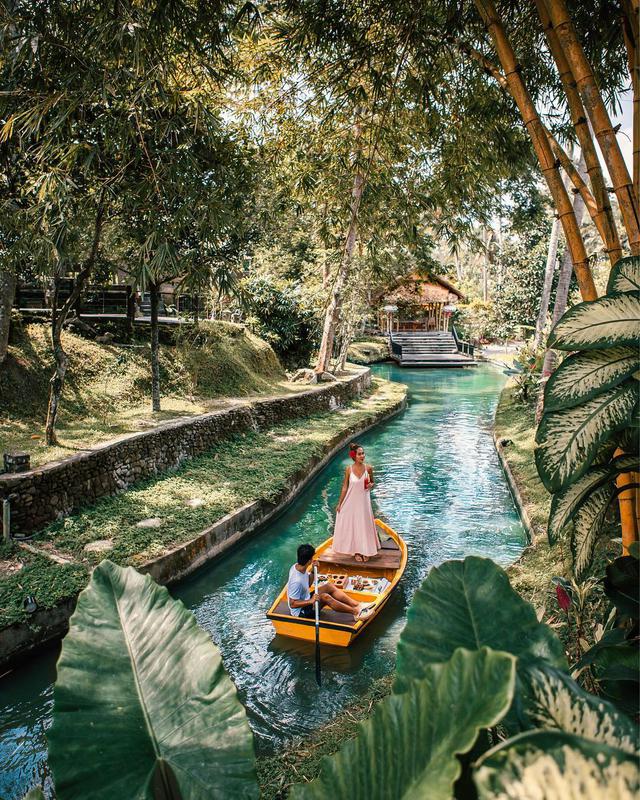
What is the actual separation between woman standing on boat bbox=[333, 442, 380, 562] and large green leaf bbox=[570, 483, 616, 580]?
5.13 meters

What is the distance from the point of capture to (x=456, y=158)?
6.32 meters

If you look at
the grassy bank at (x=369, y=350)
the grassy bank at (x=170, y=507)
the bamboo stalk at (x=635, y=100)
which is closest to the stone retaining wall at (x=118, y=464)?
the grassy bank at (x=170, y=507)

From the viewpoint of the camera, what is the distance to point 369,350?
31703mm

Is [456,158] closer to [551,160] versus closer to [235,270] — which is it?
[235,270]

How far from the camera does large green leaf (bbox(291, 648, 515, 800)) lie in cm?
60

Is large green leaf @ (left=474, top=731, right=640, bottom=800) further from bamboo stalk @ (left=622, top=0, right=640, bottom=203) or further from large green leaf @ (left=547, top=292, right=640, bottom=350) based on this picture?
bamboo stalk @ (left=622, top=0, right=640, bottom=203)

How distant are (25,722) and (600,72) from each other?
6833mm

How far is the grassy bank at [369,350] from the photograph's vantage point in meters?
30.1

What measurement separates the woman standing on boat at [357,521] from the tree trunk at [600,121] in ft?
17.8

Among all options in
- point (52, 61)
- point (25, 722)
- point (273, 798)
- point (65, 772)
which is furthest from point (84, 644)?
point (52, 61)

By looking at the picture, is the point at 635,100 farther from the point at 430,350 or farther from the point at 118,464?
the point at 430,350

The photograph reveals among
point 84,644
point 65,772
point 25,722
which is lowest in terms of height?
point 25,722

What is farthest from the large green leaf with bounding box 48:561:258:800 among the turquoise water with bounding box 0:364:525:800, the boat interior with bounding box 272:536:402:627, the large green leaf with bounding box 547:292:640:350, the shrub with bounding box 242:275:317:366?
the shrub with bounding box 242:275:317:366

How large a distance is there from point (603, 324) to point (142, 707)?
142 centimetres
